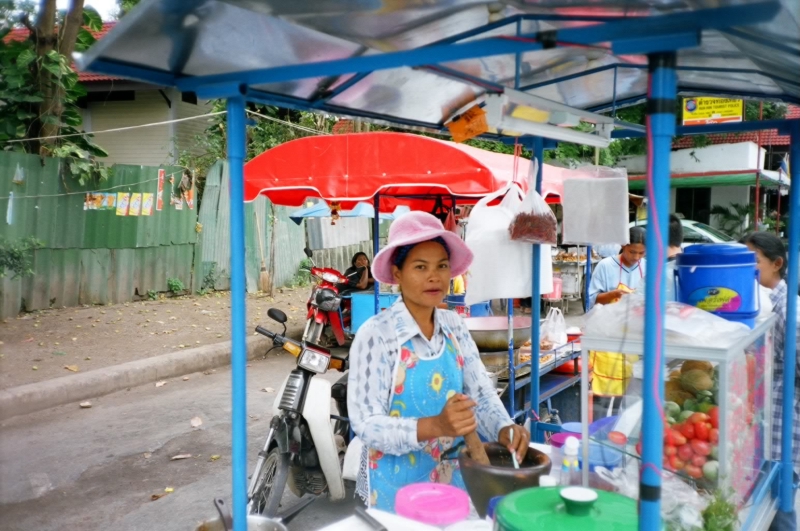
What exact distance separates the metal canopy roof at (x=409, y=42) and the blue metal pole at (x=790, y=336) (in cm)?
33

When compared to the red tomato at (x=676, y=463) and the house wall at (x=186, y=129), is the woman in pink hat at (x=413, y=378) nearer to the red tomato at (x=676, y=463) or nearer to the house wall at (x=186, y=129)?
the red tomato at (x=676, y=463)

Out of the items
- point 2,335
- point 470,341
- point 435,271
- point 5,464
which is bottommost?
point 5,464

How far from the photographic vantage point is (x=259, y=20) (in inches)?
71.3

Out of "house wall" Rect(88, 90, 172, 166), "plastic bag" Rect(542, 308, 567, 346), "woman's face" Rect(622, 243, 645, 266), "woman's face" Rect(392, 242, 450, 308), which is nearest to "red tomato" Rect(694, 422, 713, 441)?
"woman's face" Rect(392, 242, 450, 308)

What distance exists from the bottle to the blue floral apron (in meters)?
0.42

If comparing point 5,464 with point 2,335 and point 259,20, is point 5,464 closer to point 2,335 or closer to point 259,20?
point 2,335

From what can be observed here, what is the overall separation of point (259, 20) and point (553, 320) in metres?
4.15

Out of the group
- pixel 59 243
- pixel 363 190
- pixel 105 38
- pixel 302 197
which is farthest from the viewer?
pixel 59 243

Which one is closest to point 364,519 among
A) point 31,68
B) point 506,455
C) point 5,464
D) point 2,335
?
point 506,455

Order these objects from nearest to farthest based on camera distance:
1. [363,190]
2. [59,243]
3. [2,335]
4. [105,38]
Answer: [105,38] < [363,190] < [2,335] < [59,243]

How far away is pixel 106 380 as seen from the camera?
6.95 m

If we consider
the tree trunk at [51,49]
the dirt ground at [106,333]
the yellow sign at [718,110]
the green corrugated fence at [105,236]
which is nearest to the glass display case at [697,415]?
the dirt ground at [106,333]

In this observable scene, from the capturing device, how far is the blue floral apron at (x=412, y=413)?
2227mm

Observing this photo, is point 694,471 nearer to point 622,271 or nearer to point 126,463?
point 622,271
